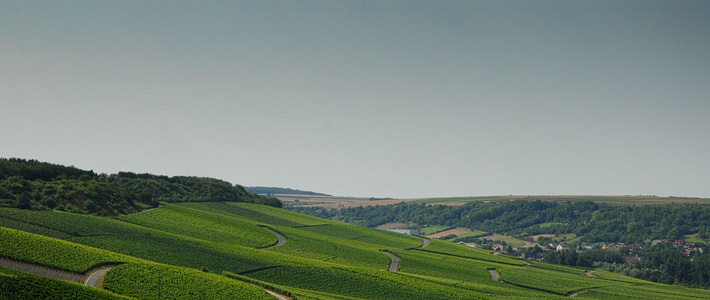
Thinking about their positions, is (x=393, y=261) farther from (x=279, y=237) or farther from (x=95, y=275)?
(x=95, y=275)

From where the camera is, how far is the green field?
195 ft

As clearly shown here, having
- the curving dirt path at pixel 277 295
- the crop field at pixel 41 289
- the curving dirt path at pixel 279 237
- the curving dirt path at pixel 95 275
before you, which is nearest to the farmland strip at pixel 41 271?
the curving dirt path at pixel 95 275

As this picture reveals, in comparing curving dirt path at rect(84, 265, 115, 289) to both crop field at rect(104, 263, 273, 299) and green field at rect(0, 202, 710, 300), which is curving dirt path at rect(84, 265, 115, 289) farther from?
crop field at rect(104, 263, 273, 299)

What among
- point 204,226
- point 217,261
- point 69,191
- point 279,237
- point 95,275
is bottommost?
point 217,261

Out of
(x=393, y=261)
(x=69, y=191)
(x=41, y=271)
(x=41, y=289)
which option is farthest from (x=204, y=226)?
(x=41, y=289)

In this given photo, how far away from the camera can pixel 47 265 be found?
5759 centimetres

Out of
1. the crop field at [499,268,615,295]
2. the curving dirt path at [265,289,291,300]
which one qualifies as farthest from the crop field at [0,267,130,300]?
the crop field at [499,268,615,295]

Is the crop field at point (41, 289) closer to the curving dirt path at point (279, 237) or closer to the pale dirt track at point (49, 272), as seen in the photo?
the pale dirt track at point (49, 272)

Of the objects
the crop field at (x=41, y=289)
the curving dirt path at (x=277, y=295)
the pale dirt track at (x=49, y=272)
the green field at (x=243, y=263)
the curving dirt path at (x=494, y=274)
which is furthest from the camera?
the curving dirt path at (x=494, y=274)

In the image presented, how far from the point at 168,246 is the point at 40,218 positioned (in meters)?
17.0

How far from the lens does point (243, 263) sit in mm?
80000

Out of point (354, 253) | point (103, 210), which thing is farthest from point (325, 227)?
point (103, 210)

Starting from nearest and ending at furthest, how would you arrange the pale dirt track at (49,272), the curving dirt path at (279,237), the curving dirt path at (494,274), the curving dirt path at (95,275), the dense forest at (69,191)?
the pale dirt track at (49,272) → the curving dirt path at (95,275) → the dense forest at (69,191) → the curving dirt path at (279,237) → the curving dirt path at (494,274)

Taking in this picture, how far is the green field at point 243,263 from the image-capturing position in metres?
59.5
